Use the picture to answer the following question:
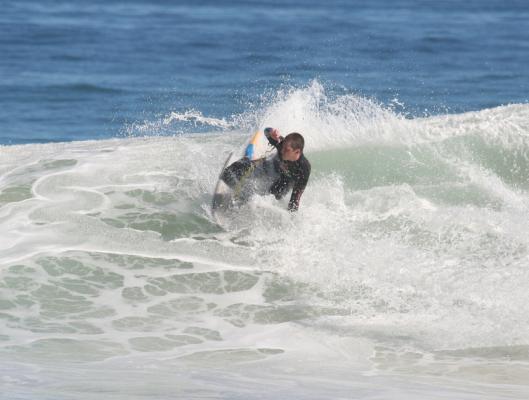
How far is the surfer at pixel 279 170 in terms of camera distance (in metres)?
9.48

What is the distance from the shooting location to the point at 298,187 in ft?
31.6

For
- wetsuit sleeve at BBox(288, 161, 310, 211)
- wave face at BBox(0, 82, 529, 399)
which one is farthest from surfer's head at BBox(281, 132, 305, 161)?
wave face at BBox(0, 82, 529, 399)

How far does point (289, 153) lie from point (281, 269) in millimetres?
1056

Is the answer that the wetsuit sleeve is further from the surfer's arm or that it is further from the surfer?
the surfer's arm

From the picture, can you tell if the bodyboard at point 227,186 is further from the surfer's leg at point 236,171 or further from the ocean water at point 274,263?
the ocean water at point 274,263

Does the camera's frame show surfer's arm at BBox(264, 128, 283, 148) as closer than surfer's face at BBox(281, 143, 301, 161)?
No

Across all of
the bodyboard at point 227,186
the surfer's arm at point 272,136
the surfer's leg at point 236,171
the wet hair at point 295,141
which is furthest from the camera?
the bodyboard at point 227,186

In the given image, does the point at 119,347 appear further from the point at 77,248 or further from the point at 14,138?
the point at 14,138

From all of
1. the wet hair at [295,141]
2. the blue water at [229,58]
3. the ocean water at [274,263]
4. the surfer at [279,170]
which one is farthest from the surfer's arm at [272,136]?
the blue water at [229,58]

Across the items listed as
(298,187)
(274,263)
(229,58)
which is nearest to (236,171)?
(298,187)

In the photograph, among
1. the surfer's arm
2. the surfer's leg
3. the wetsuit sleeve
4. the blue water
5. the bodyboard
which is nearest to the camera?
the wetsuit sleeve

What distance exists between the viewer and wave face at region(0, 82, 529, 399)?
24.5 feet

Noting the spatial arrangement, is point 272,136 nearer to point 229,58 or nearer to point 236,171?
point 236,171

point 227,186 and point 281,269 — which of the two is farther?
point 227,186
